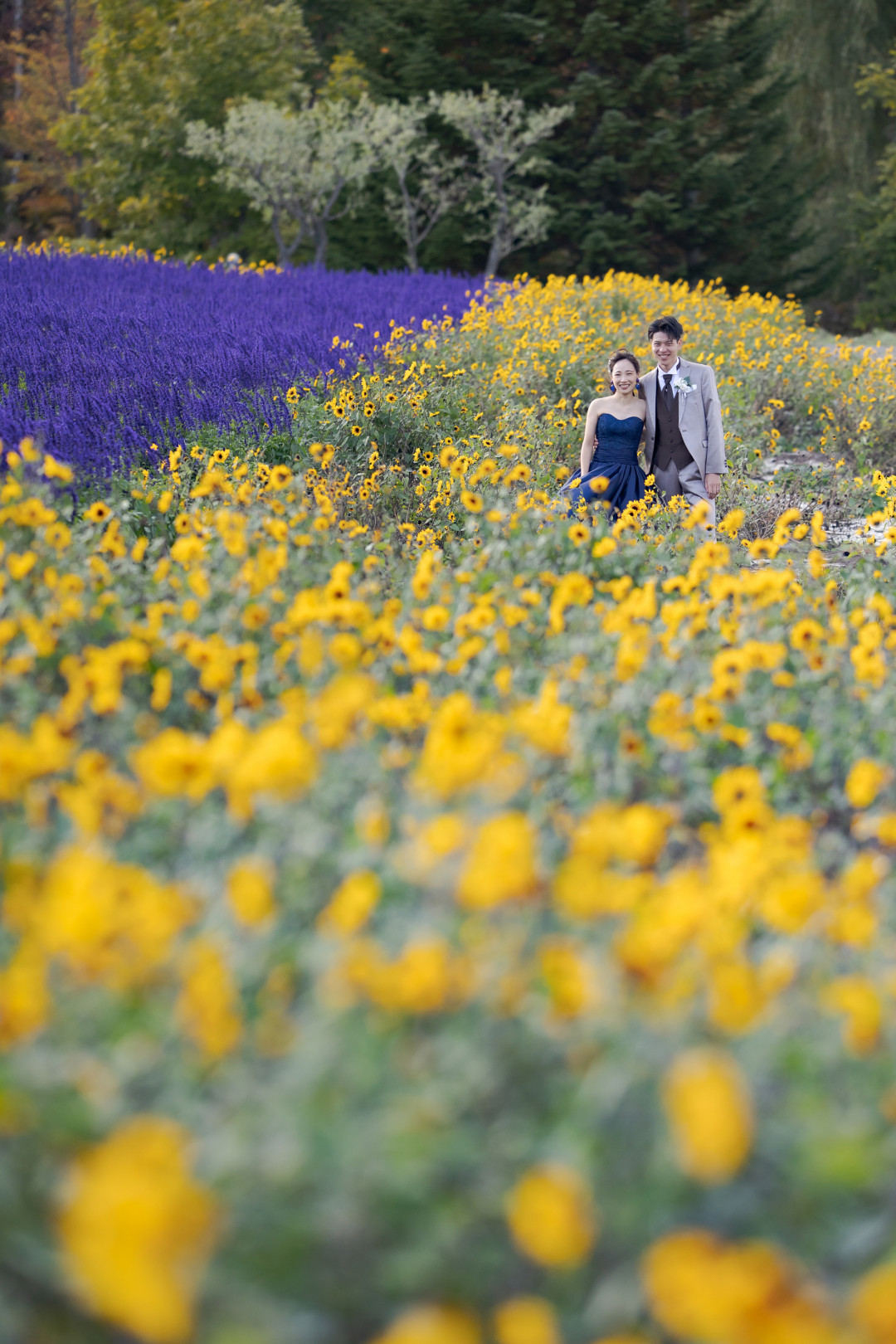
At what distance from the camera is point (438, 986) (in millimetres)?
1209

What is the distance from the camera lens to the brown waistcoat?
18.8 ft

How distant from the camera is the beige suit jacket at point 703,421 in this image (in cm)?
559

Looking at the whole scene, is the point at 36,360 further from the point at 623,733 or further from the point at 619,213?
the point at 619,213

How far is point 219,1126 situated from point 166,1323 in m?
0.39

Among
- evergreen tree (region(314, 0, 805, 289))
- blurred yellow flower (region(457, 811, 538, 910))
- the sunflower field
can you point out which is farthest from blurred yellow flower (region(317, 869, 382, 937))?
evergreen tree (region(314, 0, 805, 289))

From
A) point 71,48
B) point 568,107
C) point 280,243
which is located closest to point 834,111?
point 568,107

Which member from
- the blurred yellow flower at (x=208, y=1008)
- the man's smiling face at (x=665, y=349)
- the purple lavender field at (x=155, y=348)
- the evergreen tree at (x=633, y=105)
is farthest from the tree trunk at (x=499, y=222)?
the blurred yellow flower at (x=208, y=1008)

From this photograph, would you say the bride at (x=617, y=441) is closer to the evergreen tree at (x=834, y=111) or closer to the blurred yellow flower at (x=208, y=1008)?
the blurred yellow flower at (x=208, y=1008)

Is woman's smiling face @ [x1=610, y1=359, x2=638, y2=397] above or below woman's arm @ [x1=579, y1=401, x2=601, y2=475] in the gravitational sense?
above

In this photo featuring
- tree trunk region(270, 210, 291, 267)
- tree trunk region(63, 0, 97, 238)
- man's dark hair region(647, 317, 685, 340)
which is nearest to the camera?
man's dark hair region(647, 317, 685, 340)

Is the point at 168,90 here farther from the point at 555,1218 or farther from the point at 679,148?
the point at 555,1218

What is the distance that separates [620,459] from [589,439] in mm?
198

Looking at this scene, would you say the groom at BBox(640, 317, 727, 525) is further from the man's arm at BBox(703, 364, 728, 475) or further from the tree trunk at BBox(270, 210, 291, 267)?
the tree trunk at BBox(270, 210, 291, 267)

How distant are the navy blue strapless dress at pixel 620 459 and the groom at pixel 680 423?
17 cm
